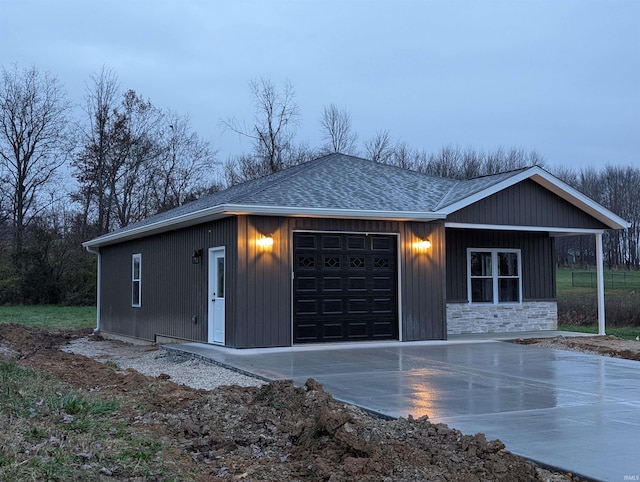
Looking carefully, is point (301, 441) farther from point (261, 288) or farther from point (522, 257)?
point (522, 257)

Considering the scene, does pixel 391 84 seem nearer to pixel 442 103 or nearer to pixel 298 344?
pixel 442 103

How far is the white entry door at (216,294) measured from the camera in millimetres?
13219

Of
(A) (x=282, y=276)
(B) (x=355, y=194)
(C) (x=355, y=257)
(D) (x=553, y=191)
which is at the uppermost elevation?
(D) (x=553, y=191)

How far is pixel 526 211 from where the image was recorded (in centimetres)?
1511

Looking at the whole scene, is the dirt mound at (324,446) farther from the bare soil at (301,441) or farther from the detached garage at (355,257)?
the detached garage at (355,257)

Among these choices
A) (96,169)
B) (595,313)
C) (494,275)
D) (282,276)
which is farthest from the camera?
(96,169)

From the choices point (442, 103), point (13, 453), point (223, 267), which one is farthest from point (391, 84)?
point (13, 453)

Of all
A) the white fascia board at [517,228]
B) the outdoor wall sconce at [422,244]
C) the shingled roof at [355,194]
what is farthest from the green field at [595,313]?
the outdoor wall sconce at [422,244]

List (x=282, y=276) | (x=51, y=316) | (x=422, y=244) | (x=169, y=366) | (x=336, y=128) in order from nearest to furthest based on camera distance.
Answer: (x=169, y=366)
(x=282, y=276)
(x=422, y=244)
(x=51, y=316)
(x=336, y=128)

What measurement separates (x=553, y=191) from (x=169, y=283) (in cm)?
902

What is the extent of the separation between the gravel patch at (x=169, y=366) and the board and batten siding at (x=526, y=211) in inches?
244

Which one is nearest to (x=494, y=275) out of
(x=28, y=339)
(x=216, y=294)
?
(x=216, y=294)

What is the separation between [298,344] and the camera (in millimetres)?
13117

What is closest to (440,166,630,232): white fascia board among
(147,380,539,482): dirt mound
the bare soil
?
the bare soil
